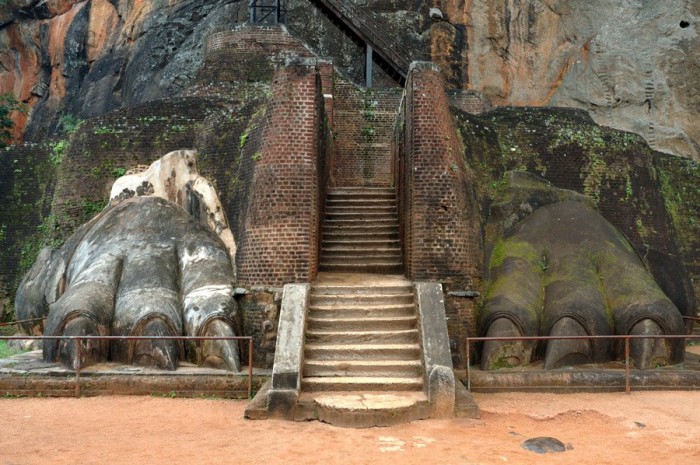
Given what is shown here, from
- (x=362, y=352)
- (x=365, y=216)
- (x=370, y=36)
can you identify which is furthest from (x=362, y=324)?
(x=370, y=36)

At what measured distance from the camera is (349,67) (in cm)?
2664

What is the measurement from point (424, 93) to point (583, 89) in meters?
16.1

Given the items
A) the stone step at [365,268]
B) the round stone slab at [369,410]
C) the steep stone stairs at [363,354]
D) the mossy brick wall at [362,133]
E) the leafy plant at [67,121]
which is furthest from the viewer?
the leafy plant at [67,121]

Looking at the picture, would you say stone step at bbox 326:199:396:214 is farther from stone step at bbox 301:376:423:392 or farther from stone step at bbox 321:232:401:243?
stone step at bbox 301:376:423:392

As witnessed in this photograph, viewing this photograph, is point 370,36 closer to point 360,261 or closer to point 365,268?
point 360,261

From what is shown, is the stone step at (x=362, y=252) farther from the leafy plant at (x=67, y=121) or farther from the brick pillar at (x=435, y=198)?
the leafy plant at (x=67, y=121)

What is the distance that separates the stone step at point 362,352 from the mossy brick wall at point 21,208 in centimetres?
1052

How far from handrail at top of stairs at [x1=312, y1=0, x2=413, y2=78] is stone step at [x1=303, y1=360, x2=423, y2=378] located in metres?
14.2

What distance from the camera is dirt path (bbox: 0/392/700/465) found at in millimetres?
6668

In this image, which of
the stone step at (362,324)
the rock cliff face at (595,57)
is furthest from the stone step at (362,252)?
the rock cliff face at (595,57)

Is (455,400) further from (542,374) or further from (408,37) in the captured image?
(408,37)

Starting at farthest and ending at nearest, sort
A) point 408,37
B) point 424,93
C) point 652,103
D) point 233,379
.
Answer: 1. point 408,37
2. point 652,103
3. point 424,93
4. point 233,379

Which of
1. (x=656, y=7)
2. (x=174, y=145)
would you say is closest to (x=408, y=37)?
(x=656, y=7)

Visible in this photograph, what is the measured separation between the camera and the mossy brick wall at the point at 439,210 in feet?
35.2
